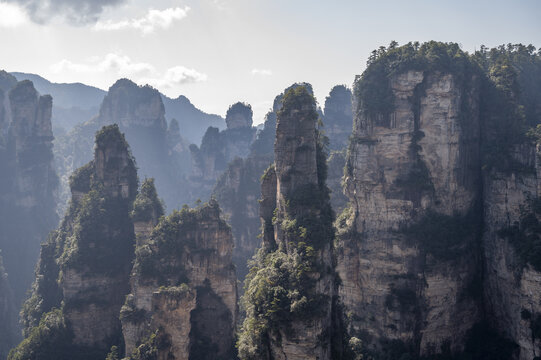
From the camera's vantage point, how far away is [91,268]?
166 feet

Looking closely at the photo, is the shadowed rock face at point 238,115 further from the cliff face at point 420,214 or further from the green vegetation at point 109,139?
the cliff face at point 420,214

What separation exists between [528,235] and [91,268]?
159 ft

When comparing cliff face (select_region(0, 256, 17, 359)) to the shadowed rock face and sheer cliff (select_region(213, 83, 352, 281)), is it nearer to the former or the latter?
sheer cliff (select_region(213, 83, 352, 281))

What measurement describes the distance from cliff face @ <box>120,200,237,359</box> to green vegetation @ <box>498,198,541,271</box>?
29079mm

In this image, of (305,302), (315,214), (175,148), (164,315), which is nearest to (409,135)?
(315,214)

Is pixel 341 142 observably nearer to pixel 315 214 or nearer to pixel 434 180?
pixel 434 180

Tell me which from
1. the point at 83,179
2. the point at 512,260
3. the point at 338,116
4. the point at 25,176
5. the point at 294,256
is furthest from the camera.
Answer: the point at 338,116

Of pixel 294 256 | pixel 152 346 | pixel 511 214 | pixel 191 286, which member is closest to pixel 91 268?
pixel 191 286

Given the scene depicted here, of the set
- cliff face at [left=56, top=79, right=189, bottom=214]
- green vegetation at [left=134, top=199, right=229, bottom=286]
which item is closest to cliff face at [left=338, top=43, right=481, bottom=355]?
green vegetation at [left=134, top=199, right=229, bottom=286]

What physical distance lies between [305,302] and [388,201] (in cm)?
2493

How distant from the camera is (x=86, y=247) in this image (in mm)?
51938

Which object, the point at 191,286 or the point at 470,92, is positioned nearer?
the point at 191,286

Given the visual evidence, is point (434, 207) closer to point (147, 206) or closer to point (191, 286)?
point (191, 286)

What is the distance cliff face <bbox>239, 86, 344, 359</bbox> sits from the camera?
95.3 feet
